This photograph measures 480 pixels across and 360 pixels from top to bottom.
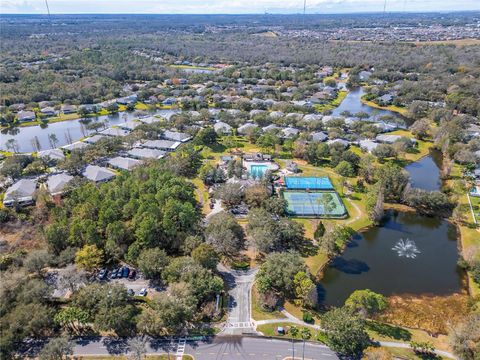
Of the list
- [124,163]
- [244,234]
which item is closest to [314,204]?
[244,234]

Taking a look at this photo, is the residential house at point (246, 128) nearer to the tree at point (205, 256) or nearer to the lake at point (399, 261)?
the lake at point (399, 261)

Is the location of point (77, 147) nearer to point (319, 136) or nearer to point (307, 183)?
point (307, 183)

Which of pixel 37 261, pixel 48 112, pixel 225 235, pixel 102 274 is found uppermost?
pixel 48 112

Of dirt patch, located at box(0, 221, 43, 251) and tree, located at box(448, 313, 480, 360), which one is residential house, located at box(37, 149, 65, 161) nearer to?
dirt patch, located at box(0, 221, 43, 251)

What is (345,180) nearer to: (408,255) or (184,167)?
(408,255)

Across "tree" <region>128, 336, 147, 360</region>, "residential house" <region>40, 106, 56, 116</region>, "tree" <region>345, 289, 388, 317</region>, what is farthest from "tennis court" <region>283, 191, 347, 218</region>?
"residential house" <region>40, 106, 56, 116</region>

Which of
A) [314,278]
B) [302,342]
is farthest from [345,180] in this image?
[302,342]
